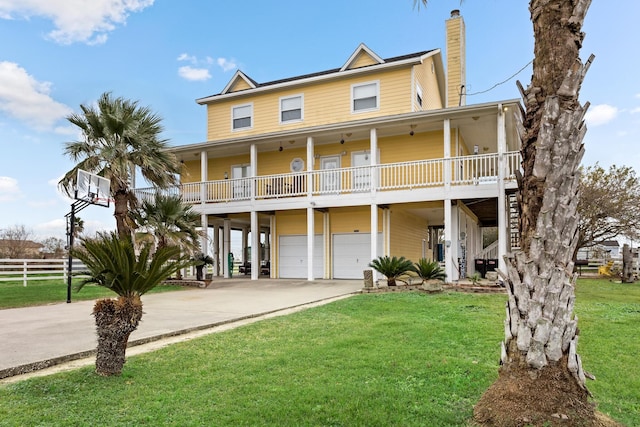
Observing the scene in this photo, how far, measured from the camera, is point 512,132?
55.1ft

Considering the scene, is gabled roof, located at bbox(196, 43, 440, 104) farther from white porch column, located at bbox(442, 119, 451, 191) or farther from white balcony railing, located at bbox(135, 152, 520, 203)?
white balcony railing, located at bbox(135, 152, 520, 203)

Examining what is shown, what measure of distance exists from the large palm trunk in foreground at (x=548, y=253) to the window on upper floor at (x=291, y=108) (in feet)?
55.6

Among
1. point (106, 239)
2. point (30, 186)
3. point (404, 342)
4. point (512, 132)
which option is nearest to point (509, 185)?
point (512, 132)

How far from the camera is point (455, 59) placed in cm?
1888

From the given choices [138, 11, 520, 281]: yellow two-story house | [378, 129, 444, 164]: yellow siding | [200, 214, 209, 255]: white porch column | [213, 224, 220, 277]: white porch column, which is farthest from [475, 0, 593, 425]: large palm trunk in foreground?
[213, 224, 220, 277]: white porch column

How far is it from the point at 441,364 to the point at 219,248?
1995 centimetres

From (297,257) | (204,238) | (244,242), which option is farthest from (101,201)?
(244,242)

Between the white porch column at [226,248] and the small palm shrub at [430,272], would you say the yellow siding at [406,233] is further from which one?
the white porch column at [226,248]

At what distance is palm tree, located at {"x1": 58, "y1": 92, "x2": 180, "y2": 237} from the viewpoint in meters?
14.2

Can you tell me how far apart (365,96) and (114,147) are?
34.2 ft

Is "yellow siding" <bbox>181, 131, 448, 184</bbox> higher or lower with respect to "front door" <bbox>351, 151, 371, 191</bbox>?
higher

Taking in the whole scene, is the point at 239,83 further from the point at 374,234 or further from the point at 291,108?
the point at 374,234

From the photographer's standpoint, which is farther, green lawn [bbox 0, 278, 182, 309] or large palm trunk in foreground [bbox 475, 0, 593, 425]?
green lawn [bbox 0, 278, 182, 309]

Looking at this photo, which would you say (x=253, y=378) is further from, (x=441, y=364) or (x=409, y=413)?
(x=441, y=364)
